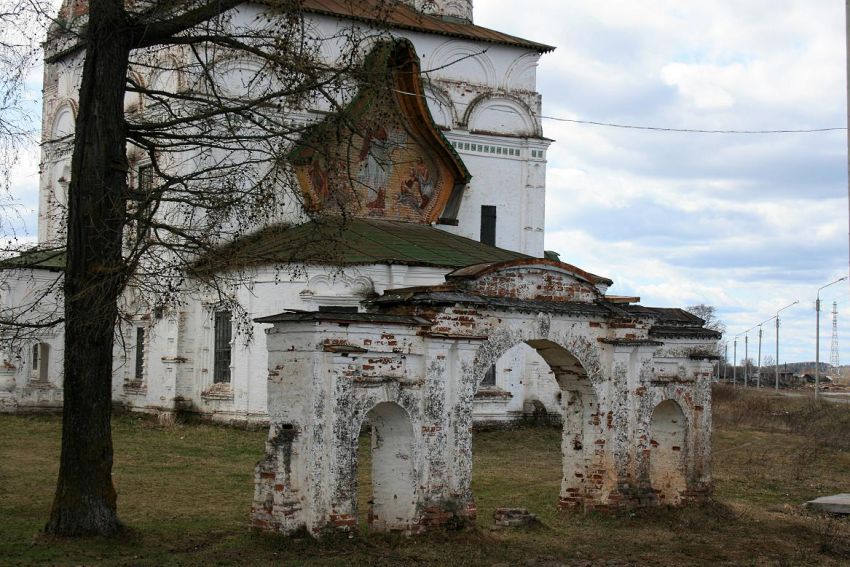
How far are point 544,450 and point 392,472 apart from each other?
10546mm

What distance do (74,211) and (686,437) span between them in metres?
9.60

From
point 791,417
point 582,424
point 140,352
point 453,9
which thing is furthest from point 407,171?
point 791,417

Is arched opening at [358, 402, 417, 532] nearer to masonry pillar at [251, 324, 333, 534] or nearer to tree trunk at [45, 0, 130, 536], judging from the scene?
masonry pillar at [251, 324, 333, 534]

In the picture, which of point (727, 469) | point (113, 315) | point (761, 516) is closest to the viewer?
point (113, 315)

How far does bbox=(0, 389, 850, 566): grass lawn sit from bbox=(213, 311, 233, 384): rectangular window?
138 centimetres

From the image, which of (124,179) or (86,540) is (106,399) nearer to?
(86,540)

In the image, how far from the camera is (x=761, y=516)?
51.9 ft

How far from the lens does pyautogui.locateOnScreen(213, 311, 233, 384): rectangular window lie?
932 inches

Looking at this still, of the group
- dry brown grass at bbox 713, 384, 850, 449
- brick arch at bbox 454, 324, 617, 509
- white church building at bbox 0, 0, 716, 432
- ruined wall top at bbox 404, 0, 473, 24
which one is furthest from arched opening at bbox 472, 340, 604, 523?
ruined wall top at bbox 404, 0, 473, 24

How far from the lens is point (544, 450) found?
2281cm

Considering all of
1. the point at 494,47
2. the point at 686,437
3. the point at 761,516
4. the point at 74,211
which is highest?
the point at 494,47

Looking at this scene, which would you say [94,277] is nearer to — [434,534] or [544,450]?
[434,534]

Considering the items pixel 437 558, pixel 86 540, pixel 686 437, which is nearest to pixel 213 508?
pixel 86 540

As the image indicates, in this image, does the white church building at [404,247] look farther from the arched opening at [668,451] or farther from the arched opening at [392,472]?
the arched opening at [392,472]
